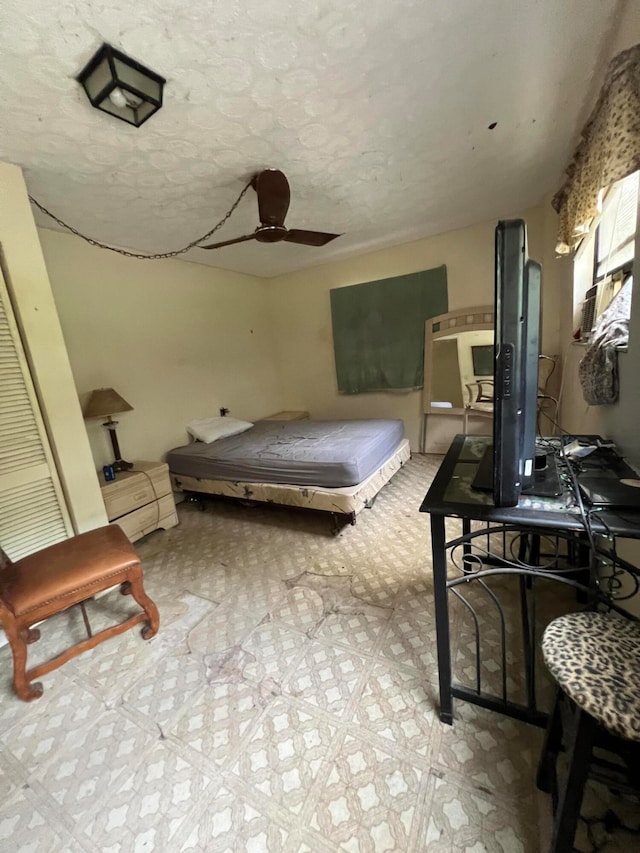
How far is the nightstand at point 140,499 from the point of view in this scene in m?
2.43

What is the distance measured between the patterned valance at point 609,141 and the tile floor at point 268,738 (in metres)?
2.08

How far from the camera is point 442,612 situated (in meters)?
1.15

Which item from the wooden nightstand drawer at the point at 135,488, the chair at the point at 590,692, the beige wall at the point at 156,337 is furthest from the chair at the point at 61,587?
the chair at the point at 590,692

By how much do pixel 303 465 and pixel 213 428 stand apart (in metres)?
1.40

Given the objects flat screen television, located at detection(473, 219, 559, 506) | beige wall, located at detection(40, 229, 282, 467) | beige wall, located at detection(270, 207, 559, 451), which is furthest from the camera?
beige wall, located at detection(270, 207, 559, 451)

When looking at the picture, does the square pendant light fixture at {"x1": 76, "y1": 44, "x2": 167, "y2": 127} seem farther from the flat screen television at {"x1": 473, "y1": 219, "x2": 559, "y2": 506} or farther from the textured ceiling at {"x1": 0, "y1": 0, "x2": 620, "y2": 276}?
the flat screen television at {"x1": 473, "y1": 219, "x2": 559, "y2": 506}

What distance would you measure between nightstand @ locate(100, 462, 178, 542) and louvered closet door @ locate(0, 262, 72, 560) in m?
0.40

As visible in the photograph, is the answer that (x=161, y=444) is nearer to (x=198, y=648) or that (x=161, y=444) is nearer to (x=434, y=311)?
(x=198, y=648)

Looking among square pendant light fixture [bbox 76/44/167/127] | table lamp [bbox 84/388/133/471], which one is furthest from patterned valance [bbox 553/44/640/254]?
table lamp [bbox 84/388/133/471]

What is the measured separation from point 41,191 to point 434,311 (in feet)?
11.2

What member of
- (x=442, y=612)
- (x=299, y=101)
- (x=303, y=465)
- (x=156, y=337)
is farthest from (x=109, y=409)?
(x=442, y=612)

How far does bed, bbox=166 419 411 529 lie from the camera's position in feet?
8.11

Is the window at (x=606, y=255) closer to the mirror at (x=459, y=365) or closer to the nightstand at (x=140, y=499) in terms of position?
the mirror at (x=459, y=365)

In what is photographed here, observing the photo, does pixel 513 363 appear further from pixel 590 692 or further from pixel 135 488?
pixel 135 488
